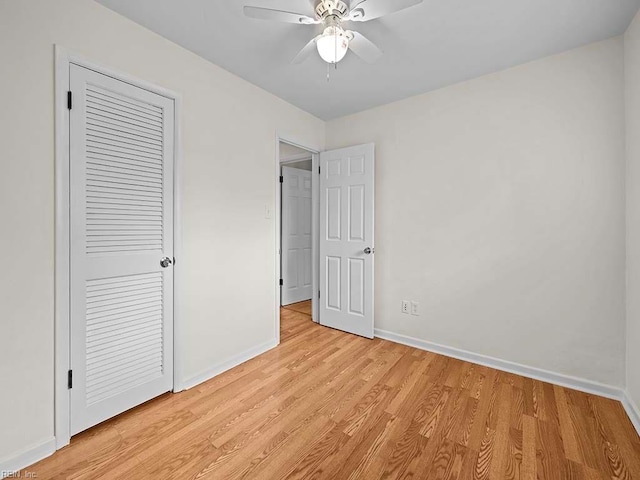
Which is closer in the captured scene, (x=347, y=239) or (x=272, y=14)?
(x=272, y=14)

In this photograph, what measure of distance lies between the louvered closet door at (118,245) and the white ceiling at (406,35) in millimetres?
515

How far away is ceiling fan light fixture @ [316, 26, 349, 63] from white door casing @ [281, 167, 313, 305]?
8.51 feet

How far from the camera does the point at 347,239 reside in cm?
317

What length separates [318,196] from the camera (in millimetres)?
3428

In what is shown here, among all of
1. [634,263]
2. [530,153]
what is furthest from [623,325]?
[530,153]

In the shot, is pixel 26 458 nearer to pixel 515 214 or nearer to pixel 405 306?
pixel 405 306

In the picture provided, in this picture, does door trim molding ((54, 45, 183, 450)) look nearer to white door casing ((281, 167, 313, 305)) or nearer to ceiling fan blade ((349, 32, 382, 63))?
ceiling fan blade ((349, 32, 382, 63))

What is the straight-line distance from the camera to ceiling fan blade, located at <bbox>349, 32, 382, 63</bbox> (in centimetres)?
166

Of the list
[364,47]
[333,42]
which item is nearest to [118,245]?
[333,42]

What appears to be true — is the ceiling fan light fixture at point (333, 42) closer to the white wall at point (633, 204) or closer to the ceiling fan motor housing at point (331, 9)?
the ceiling fan motor housing at point (331, 9)

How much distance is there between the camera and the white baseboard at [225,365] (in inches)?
82.3

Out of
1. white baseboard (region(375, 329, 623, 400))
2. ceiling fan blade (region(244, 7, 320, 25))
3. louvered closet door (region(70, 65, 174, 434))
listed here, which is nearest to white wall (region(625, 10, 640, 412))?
white baseboard (region(375, 329, 623, 400))

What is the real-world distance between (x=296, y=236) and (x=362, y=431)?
10.2 feet

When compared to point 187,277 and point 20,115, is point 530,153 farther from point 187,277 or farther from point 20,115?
point 20,115
